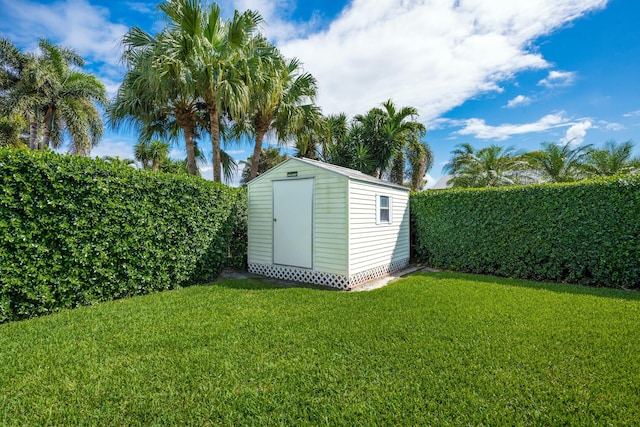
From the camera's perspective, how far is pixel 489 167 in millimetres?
13242

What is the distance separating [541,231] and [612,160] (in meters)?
6.87

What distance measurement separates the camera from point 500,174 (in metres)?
13.1

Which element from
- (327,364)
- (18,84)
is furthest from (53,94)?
(327,364)

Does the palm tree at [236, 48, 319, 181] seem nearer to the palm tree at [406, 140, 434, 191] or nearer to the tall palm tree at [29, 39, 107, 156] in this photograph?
the palm tree at [406, 140, 434, 191]

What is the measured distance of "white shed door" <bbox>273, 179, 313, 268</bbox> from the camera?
6.48m

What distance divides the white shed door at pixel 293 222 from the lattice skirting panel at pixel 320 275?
0.54ft

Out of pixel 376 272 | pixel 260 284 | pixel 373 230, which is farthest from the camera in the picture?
pixel 376 272


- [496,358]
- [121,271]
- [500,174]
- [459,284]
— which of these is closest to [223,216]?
[121,271]

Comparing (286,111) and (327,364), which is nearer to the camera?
(327,364)

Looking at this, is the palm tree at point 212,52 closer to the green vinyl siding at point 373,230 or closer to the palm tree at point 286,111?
the palm tree at point 286,111

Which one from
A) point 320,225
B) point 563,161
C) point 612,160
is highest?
point 563,161

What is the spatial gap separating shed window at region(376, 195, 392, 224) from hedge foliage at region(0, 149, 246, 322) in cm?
389

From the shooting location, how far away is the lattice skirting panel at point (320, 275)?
601 centimetres

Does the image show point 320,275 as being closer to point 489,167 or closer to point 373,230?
point 373,230
